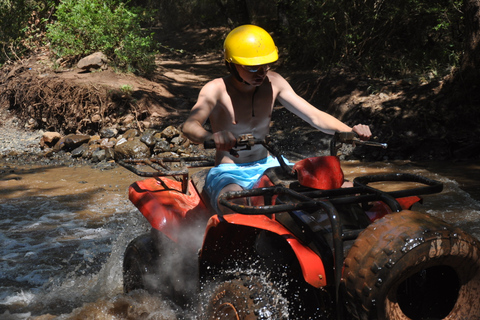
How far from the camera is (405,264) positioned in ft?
6.04

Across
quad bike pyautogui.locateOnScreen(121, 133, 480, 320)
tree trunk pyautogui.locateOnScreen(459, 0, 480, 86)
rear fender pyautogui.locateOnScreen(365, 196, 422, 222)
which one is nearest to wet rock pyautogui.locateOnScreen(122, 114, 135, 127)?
tree trunk pyautogui.locateOnScreen(459, 0, 480, 86)

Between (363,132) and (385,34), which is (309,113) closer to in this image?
(363,132)

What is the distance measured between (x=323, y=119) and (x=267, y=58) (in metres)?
0.62

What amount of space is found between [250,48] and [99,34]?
10.8m

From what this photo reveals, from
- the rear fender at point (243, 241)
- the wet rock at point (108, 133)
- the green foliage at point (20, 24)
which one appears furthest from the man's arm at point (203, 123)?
the green foliage at point (20, 24)

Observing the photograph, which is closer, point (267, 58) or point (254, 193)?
point (254, 193)

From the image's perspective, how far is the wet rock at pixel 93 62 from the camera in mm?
12688

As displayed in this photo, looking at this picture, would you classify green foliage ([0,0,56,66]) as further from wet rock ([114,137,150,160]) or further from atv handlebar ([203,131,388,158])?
atv handlebar ([203,131,388,158])

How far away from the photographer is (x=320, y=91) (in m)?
11.4

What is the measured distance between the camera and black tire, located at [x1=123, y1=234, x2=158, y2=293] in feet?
10.8

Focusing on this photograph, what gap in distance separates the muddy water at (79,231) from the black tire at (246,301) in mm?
456

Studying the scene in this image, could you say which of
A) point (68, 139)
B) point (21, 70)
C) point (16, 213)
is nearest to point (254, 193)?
point (16, 213)

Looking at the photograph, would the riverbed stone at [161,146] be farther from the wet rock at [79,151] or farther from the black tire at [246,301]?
the black tire at [246,301]

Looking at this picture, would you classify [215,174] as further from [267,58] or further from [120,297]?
[120,297]
